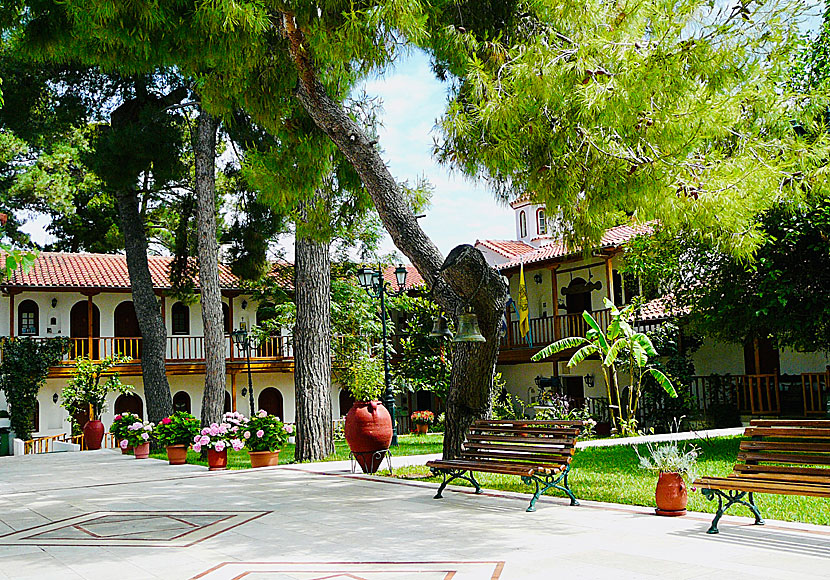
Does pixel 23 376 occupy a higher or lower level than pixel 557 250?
lower

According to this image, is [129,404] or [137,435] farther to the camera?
[129,404]

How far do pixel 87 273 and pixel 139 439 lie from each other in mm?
11663

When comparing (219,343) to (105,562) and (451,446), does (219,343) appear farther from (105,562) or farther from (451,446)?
(105,562)

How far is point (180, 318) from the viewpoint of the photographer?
97.7 feet

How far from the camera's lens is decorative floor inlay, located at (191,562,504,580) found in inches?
210

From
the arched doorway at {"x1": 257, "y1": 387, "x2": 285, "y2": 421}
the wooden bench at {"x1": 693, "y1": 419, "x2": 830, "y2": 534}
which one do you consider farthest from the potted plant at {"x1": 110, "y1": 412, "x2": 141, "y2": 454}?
the wooden bench at {"x1": 693, "y1": 419, "x2": 830, "y2": 534}

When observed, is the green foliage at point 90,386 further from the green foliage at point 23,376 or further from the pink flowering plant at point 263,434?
the pink flowering plant at point 263,434

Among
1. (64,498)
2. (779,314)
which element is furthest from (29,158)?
(779,314)

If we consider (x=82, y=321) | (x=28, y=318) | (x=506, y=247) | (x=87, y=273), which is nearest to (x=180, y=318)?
(x=82, y=321)

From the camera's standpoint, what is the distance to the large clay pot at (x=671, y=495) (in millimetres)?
7262

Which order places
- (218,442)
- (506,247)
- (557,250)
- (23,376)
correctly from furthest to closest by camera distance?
1. (506,247)
2. (23,376)
3. (557,250)
4. (218,442)

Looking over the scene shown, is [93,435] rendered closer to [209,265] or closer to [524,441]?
[209,265]

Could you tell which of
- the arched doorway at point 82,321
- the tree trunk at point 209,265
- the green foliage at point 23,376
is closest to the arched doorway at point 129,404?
the arched doorway at point 82,321

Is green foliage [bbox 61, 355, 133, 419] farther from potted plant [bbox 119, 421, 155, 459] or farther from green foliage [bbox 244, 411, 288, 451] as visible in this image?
green foliage [bbox 244, 411, 288, 451]
